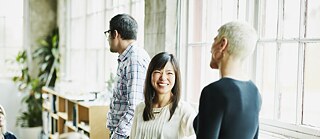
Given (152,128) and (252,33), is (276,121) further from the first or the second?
(252,33)

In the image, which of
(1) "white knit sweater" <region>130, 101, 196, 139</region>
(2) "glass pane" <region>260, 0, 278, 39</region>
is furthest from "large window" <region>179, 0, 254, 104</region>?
(1) "white knit sweater" <region>130, 101, 196, 139</region>

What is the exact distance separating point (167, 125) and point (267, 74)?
768 mm

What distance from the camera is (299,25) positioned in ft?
8.26

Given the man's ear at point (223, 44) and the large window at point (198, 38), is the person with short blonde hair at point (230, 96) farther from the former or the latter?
the large window at point (198, 38)

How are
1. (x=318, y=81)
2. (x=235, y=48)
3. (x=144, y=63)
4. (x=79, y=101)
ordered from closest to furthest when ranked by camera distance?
(x=235, y=48) < (x=318, y=81) < (x=144, y=63) < (x=79, y=101)

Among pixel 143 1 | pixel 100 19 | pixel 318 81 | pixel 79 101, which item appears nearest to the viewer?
pixel 318 81

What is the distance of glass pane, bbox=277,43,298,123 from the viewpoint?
8.37 ft

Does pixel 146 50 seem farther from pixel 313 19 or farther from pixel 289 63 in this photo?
pixel 313 19

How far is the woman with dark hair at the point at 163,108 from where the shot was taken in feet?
7.87

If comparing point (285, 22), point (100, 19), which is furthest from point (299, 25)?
point (100, 19)

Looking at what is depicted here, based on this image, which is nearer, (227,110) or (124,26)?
(227,110)

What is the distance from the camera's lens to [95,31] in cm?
621

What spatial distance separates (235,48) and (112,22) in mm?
1510

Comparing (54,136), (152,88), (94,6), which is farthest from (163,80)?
(54,136)
